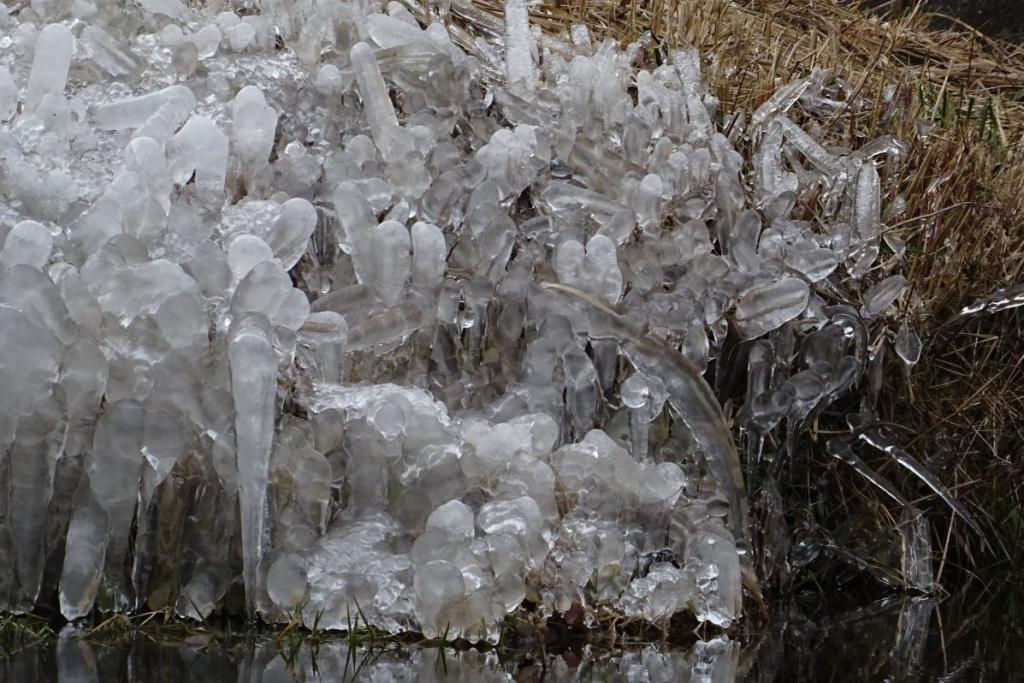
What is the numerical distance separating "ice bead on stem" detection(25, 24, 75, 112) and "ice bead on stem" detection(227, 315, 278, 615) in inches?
36.0

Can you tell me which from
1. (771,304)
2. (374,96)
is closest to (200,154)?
(374,96)

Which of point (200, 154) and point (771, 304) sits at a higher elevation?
point (200, 154)

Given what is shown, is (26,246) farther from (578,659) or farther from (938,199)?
(938,199)

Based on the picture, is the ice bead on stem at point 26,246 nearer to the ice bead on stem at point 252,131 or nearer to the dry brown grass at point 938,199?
the ice bead on stem at point 252,131

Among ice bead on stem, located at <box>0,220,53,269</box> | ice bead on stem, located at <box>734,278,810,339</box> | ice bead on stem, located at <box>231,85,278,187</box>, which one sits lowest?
ice bead on stem, located at <box>734,278,810,339</box>

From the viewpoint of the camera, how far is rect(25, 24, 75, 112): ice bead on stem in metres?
2.71

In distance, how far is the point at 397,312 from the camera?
2.44 meters

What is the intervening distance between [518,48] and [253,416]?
153 centimetres

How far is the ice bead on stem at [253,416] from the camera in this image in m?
1.98

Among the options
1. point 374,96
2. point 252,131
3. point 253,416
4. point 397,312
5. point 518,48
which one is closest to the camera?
point 253,416

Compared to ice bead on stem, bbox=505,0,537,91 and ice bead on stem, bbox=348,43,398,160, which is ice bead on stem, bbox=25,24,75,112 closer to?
ice bead on stem, bbox=348,43,398,160

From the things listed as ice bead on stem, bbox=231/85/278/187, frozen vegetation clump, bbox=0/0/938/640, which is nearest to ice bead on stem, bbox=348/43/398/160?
frozen vegetation clump, bbox=0/0/938/640

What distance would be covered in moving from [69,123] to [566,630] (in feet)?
3.93

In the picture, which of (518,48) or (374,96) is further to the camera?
(518,48)
